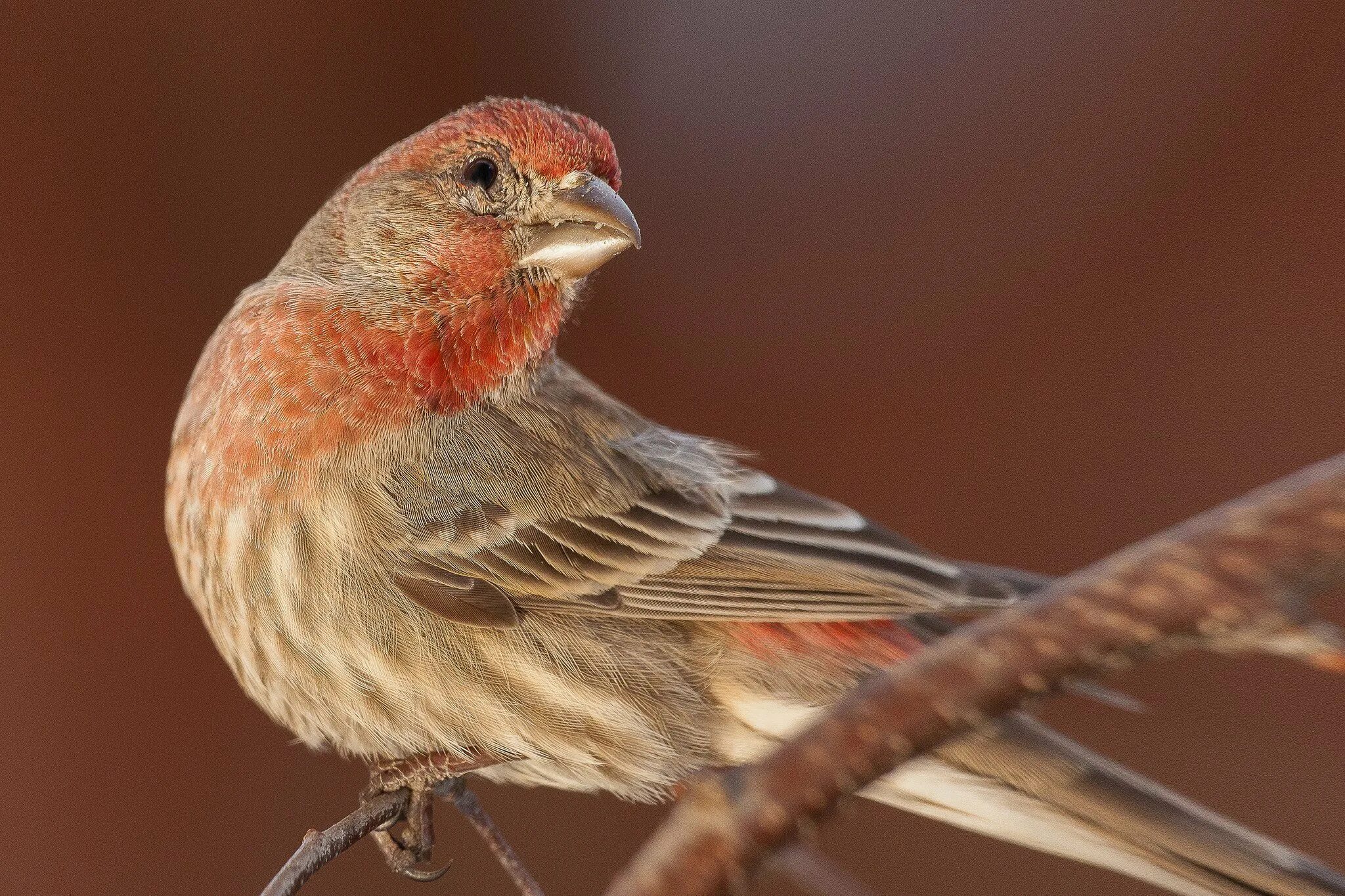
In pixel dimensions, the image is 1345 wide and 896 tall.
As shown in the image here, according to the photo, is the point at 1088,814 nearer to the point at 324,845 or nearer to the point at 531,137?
the point at 324,845

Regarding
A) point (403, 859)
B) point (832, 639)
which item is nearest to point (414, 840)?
point (403, 859)

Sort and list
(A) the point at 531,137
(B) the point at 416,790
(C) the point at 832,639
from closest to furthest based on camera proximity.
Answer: (B) the point at 416,790 < (A) the point at 531,137 < (C) the point at 832,639

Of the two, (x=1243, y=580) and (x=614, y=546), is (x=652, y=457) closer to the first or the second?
(x=614, y=546)

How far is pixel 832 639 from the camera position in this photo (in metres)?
2.30

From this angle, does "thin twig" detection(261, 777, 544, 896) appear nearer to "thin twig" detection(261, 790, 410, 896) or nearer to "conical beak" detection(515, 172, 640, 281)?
"thin twig" detection(261, 790, 410, 896)

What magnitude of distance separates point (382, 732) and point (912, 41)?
2.99 m

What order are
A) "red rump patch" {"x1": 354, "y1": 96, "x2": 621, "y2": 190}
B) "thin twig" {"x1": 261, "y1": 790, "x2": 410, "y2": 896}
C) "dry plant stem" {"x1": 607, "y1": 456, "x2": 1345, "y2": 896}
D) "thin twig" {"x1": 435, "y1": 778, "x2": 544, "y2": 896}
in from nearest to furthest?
"dry plant stem" {"x1": 607, "y1": 456, "x2": 1345, "y2": 896}
"thin twig" {"x1": 261, "y1": 790, "x2": 410, "y2": 896}
"thin twig" {"x1": 435, "y1": 778, "x2": 544, "y2": 896}
"red rump patch" {"x1": 354, "y1": 96, "x2": 621, "y2": 190}

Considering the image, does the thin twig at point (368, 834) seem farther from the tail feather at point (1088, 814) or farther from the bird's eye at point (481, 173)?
the bird's eye at point (481, 173)

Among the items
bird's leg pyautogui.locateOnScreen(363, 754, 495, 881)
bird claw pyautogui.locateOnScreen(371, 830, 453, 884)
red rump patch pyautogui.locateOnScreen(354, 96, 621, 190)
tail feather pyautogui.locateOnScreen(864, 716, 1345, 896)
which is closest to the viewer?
tail feather pyautogui.locateOnScreen(864, 716, 1345, 896)

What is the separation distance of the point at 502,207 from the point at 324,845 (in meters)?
1.18

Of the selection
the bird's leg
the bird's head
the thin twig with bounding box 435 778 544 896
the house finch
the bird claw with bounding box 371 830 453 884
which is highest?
the bird's head

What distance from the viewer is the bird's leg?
196cm

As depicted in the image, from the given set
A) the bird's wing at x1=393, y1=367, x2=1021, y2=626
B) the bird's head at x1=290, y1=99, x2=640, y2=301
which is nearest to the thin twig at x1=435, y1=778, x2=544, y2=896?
the bird's wing at x1=393, y1=367, x2=1021, y2=626

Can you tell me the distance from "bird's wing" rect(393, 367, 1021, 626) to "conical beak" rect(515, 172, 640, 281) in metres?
0.30
